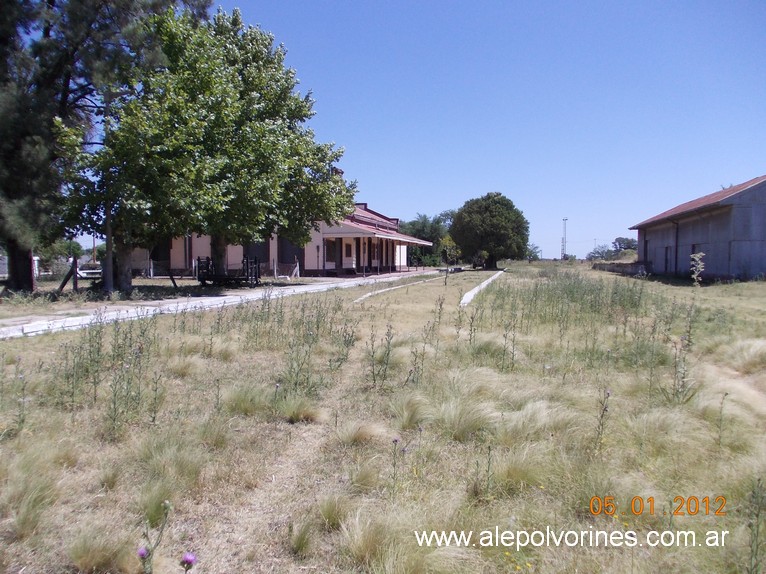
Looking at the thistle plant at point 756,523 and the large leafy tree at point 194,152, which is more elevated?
the large leafy tree at point 194,152

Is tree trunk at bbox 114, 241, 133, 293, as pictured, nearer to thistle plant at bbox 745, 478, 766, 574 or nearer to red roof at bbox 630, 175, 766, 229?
thistle plant at bbox 745, 478, 766, 574

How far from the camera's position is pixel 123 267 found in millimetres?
17422

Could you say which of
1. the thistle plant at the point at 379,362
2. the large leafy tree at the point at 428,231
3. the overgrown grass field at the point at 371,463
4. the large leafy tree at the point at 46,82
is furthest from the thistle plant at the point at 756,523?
the large leafy tree at the point at 428,231

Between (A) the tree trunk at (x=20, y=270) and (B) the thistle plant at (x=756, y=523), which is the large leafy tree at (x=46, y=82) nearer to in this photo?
(A) the tree trunk at (x=20, y=270)

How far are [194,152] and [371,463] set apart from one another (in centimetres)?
1491

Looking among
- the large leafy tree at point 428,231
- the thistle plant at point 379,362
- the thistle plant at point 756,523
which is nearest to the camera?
the thistle plant at point 756,523

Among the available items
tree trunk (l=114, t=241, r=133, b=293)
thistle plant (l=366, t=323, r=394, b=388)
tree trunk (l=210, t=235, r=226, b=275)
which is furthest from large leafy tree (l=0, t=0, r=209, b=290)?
thistle plant (l=366, t=323, r=394, b=388)

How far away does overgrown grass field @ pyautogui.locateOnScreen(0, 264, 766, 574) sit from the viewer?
2691mm

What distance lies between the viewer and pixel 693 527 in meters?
2.95

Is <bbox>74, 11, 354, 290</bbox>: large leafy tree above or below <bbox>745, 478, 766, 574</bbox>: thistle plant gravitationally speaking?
above

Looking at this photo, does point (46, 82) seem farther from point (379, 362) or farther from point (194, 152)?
point (379, 362)

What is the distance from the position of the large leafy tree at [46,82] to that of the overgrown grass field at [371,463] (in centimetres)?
1074

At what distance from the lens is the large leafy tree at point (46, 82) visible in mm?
15297
